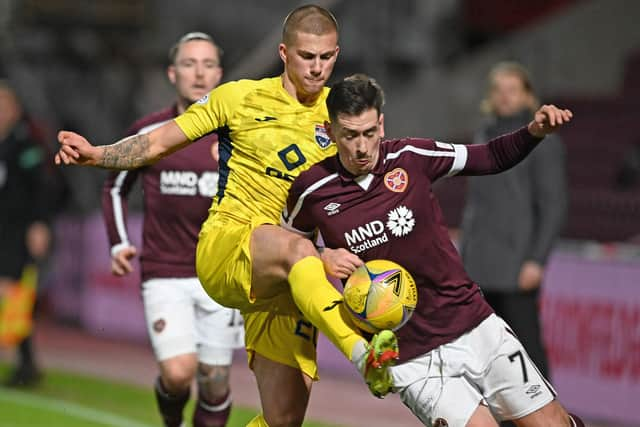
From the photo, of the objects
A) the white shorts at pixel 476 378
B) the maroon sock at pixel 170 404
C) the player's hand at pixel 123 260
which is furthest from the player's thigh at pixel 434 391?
the player's hand at pixel 123 260

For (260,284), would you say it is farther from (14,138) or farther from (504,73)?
(14,138)

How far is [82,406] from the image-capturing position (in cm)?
1135

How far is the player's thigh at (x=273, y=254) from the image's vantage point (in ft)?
20.4

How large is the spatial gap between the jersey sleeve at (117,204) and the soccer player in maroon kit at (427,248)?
2491mm

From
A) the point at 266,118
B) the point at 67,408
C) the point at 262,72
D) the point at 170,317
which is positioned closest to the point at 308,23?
the point at 266,118

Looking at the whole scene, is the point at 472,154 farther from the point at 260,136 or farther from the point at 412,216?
the point at 260,136

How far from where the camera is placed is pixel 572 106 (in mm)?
18156

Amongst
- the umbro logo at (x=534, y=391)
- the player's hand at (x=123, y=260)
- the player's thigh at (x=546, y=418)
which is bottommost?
the player's thigh at (x=546, y=418)

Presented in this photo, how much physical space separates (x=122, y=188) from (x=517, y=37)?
11.4 metres

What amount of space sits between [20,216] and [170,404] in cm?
422

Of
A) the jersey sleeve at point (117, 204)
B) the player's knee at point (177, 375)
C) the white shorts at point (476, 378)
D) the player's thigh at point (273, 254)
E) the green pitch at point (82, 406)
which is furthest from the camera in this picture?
the green pitch at point (82, 406)

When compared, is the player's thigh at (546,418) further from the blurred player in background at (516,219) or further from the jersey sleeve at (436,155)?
the blurred player in background at (516,219)

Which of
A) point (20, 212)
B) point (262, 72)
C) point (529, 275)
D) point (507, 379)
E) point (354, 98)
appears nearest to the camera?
point (354, 98)

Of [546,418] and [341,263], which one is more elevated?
[341,263]
